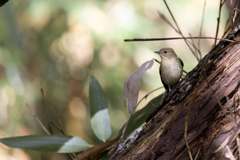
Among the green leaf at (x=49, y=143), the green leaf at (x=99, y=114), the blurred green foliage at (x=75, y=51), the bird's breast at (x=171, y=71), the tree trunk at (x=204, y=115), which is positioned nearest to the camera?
the tree trunk at (x=204, y=115)

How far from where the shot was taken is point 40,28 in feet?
11.4

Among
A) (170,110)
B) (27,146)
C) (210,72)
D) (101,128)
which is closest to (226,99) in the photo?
(210,72)

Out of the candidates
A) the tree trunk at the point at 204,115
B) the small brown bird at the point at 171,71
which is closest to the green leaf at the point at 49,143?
the tree trunk at the point at 204,115

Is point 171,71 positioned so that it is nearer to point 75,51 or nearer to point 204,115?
point 204,115

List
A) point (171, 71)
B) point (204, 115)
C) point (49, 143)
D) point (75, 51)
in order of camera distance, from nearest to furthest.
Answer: point (204, 115) < point (49, 143) < point (171, 71) < point (75, 51)

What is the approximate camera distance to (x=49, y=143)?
154cm

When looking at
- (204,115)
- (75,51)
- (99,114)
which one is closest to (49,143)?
(99,114)

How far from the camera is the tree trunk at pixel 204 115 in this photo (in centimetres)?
108

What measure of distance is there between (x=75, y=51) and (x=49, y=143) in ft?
6.96

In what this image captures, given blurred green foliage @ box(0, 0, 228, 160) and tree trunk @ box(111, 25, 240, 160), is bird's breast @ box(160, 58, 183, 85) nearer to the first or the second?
tree trunk @ box(111, 25, 240, 160)

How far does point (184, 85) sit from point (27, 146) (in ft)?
3.21

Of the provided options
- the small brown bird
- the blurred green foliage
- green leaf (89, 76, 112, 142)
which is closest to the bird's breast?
the small brown bird

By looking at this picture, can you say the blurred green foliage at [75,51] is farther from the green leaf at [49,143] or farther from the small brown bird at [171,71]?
the green leaf at [49,143]

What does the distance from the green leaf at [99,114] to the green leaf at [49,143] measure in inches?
5.6
